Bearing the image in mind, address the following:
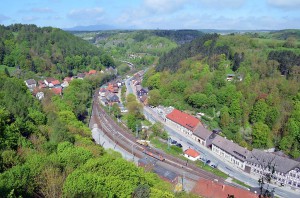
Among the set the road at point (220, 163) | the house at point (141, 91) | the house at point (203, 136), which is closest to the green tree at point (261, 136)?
the house at point (203, 136)

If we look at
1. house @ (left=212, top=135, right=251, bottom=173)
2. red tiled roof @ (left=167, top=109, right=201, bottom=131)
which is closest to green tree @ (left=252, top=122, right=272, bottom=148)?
house @ (left=212, top=135, right=251, bottom=173)

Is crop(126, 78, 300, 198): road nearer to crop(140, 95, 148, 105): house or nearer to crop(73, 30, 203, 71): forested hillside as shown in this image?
crop(140, 95, 148, 105): house

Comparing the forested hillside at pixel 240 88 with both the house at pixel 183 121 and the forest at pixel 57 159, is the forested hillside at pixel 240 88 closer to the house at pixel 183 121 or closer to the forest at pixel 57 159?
the house at pixel 183 121

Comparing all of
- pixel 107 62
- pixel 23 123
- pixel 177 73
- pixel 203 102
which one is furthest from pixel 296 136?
pixel 107 62

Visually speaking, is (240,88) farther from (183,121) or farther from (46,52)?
(46,52)

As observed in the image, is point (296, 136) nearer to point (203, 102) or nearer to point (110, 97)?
point (203, 102)

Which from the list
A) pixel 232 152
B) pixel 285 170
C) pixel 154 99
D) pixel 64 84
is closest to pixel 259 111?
pixel 232 152
